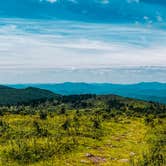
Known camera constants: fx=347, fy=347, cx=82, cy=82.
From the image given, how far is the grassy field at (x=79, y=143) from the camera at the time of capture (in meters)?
83.9

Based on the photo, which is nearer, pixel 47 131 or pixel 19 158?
pixel 19 158

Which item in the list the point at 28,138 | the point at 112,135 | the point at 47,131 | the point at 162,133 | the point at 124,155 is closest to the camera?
the point at 124,155

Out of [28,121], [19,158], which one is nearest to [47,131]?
[28,121]

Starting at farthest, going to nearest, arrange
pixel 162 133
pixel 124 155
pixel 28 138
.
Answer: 1. pixel 162 133
2. pixel 28 138
3. pixel 124 155

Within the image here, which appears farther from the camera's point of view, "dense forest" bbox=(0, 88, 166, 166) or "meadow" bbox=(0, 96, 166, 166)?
"dense forest" bbox=(0, 88, 166, 166)

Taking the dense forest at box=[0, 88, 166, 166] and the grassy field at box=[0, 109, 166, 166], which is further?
the dense forest at box=[0, 88, 166, 166]

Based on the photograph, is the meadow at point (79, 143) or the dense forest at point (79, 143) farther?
the dense forest at point (79, 143)

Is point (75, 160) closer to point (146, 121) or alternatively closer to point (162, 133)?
point (162, 133)

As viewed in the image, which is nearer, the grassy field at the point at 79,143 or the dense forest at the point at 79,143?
the grassy field at the point at 79,143

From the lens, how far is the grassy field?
8394cm

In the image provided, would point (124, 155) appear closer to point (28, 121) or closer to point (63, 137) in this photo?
point (63, 137)

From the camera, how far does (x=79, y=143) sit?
327 ft

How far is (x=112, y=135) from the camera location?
397 ft

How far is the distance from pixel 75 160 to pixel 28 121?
4610cm
